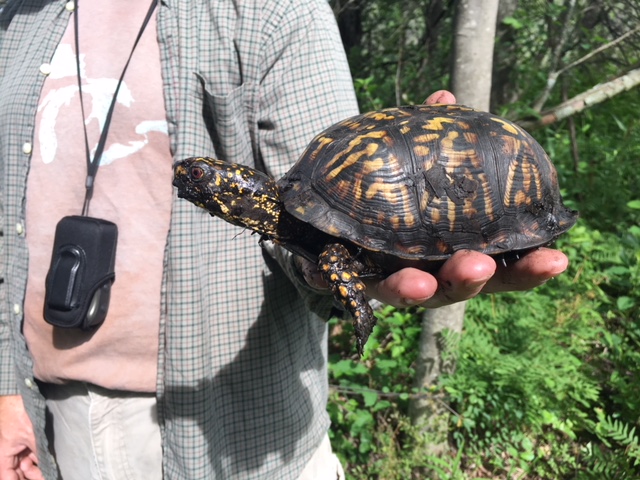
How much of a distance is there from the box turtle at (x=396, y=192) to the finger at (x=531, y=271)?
11 centimetres

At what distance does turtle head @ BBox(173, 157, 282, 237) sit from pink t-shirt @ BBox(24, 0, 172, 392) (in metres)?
0.30

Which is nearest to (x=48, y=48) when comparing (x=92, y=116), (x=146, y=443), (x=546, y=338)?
(x=92, y=116)

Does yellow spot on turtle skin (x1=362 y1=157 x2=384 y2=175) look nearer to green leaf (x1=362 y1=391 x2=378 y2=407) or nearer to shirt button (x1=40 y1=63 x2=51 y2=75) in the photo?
shirt button (x1=40 y1=63 x2=51 y2=75)

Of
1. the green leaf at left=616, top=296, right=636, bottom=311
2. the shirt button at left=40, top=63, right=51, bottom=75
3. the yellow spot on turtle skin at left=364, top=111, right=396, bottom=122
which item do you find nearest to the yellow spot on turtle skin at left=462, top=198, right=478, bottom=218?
the yellow spot on turtle skin at left=364, top=111, right=396, bottom=122

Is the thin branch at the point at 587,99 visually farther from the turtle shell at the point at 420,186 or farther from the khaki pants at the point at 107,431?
the khaki pants at the point at 107,431

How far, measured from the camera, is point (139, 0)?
6.10ft

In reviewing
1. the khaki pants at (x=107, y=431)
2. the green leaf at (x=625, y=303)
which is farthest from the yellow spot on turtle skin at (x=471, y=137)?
the green leaf at (x=625, y=303)

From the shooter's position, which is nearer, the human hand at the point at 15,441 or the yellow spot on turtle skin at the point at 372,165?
the yellow spot on turtle skin at the point at 372,165

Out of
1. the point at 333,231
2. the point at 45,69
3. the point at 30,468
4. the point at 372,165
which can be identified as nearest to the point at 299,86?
the point at 372,165

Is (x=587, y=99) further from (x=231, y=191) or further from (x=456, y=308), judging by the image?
(x=231, y=191)

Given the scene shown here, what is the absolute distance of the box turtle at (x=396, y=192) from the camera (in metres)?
1.45

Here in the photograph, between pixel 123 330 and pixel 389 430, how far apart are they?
1887 millimetres

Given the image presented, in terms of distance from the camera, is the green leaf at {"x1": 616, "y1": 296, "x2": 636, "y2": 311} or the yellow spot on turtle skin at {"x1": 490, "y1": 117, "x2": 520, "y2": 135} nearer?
the yellow spot on turtle skin at {"x1": 490, "y1": 117, "x2": 520, "y2": 135}

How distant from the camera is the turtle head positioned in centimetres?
147
